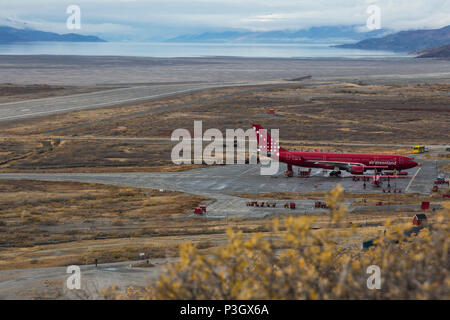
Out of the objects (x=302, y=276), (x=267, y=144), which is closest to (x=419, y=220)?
(x=302, y=276)

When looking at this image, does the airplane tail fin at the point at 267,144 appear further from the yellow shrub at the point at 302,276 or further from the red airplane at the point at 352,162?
the yellow shrub at the point at 302,276

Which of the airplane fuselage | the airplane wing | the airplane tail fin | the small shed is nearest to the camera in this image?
the small shed

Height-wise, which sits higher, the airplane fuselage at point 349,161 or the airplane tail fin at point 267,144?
the airplane tail fin at point 267,144

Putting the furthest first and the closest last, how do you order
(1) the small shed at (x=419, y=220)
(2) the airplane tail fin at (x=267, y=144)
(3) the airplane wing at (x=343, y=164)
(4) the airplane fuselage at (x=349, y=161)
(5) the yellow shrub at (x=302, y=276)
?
(2) the airplane tail fin at (x=267, y=144)
(4) the airplane fuselage at (x=349, y=161)
(3) the airplane wing at (x=343, y=164)
(1) the small shed at (x=419, y=220)
(5) the yellow shrub at (x=302, y=276)

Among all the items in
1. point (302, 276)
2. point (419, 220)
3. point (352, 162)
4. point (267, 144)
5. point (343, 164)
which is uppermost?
point (302, 276)

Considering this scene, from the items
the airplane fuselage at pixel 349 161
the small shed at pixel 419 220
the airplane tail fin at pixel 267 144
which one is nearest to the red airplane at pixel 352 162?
the airplane fuselage at pixel 349 161

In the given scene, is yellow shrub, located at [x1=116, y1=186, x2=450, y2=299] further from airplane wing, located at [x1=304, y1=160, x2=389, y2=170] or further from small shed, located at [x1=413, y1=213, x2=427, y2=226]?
airplane wing, located at [x1=304, y1=160, x2=389, y2=170]

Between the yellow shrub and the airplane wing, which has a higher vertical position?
the yellow shrub

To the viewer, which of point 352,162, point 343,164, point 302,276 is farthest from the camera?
point 343,164

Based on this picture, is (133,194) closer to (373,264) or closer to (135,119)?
(373,264)

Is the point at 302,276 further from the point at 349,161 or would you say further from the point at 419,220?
the point at 349,161

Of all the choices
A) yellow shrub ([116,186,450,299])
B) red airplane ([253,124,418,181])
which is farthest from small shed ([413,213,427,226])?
red airplane ([253,124,418,181])

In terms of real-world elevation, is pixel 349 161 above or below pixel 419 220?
above
